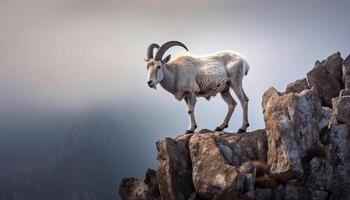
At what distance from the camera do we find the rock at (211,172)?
104ft

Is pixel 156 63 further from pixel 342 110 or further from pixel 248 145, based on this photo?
pixel 342 110

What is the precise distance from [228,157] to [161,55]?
380 inches

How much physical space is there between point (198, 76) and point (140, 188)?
9774mm

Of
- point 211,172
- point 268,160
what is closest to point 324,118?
point 268,160

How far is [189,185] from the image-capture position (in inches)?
1347

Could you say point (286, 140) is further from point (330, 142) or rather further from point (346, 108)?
point (346, 108)

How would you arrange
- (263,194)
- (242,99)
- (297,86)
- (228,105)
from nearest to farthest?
(263,194), (242,99), (228,105), (297,86)

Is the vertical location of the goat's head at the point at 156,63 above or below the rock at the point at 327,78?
above

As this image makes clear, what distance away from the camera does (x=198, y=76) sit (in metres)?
38.7

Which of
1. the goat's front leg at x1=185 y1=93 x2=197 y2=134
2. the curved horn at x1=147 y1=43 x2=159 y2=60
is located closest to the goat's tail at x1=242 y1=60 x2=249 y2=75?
the goat's front leg at x1=185 y1=93 x2=197 y2=134

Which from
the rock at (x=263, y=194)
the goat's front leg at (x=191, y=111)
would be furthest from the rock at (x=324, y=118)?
the goat's front leg at (x=191, y=111)

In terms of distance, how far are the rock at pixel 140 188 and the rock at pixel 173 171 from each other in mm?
1412

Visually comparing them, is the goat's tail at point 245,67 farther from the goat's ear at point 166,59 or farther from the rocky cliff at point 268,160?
the goat's ear at point 166,59

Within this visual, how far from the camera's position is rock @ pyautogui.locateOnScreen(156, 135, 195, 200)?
33.6 m
